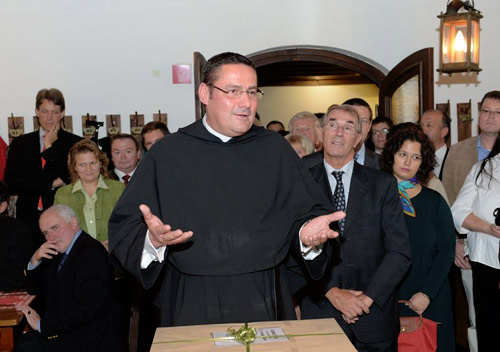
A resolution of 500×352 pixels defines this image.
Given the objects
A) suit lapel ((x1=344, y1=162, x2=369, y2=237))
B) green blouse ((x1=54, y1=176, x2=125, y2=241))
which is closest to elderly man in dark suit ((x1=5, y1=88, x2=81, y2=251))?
green blouse ((x1=54, y1=176, x2=125, y2=241))

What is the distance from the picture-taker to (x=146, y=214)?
2.13 metres

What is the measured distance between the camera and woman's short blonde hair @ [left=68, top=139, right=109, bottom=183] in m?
4.90

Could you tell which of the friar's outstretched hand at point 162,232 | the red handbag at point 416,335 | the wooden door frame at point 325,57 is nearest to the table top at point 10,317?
the friar's outstretched hand at point 162,232

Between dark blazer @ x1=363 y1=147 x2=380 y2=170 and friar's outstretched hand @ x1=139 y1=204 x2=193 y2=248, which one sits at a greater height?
dark blazer @ x1=363 y1=147 x2=380 y2=170

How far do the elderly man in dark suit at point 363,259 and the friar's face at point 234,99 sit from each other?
3.34 feet

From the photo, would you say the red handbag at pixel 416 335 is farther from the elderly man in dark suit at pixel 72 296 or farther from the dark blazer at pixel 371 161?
the elderly man in dark suit at pixel 72 296

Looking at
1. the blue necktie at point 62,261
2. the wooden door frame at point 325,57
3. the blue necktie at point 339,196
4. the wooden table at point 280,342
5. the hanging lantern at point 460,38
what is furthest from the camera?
the wooden door frame at point 325,57

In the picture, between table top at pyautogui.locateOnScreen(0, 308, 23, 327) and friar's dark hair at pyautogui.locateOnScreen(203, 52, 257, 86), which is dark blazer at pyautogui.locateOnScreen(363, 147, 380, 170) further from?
table top at pyautogui.locateOnScreen(0, 308, 23, 327)

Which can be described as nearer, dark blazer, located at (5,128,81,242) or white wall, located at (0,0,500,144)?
dark blazer, located at (5,128,81,242)

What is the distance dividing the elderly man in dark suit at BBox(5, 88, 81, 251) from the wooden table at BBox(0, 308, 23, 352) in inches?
55.7

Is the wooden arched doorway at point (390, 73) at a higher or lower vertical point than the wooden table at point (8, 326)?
higher

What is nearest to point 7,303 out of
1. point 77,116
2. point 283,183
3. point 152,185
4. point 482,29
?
point 152,185

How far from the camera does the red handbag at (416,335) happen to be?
144 inches

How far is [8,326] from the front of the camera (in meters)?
3.97
